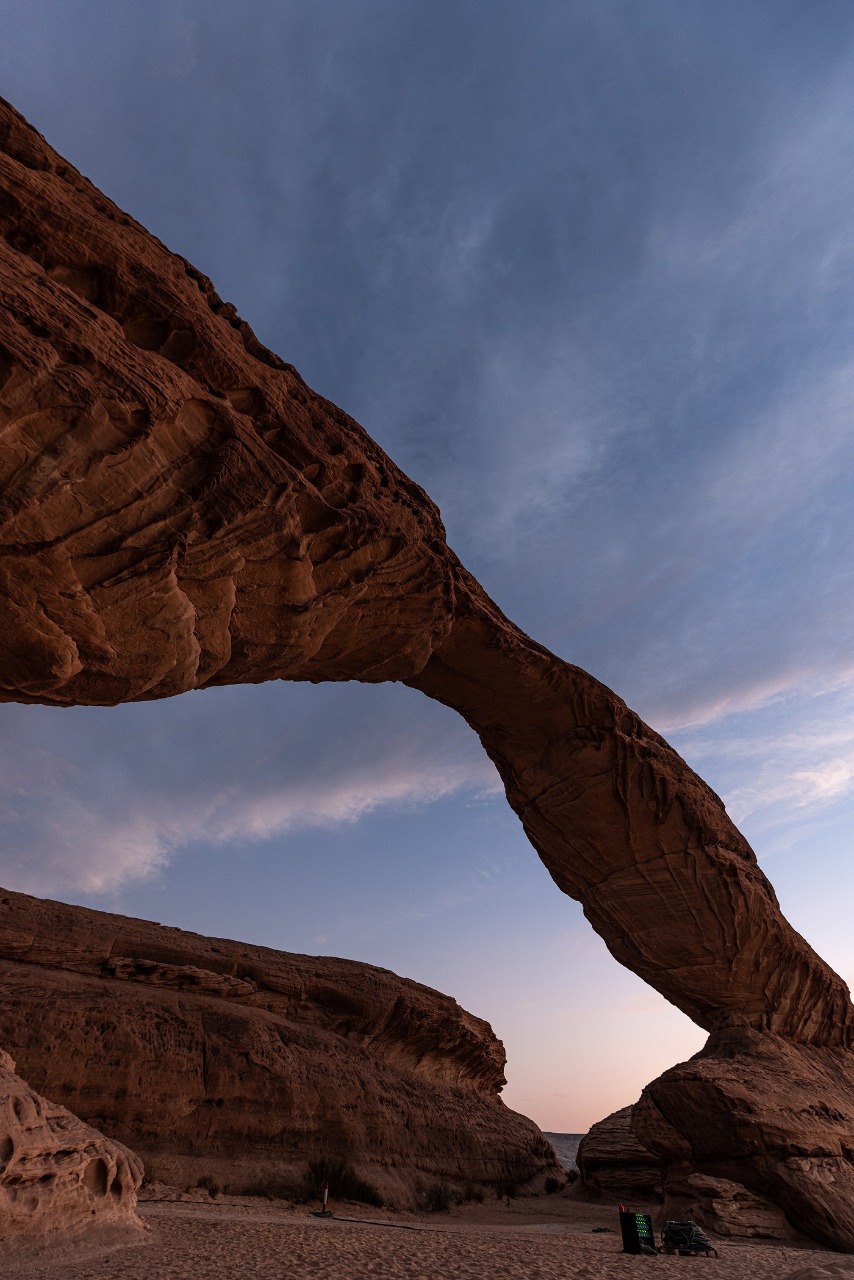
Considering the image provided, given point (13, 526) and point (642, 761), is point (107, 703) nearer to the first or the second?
point (13, 526)

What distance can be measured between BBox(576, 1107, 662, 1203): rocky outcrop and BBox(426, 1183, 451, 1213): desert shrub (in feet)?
17.9

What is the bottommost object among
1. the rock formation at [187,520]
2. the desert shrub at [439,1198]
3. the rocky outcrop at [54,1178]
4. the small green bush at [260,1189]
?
the desert shrub at [439,1198]

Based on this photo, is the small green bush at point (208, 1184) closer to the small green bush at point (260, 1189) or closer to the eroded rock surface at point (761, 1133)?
the small green bush at point (260, 1189)

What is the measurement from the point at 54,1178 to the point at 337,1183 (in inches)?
435

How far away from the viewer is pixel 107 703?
11.1 meters

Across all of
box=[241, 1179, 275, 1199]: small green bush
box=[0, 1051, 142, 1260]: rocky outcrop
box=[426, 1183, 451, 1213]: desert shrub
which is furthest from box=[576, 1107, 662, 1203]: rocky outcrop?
box=[0, 1051, 142, 1260]: rocky outcrop

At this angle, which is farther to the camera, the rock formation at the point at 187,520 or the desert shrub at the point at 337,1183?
the desert shrub at the point at 337,1183

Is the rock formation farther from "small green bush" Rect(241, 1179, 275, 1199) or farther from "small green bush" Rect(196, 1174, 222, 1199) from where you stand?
"small green bush" Rect(196, 1174, 222, 1199)

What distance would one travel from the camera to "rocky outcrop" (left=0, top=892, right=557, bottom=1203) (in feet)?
51.2

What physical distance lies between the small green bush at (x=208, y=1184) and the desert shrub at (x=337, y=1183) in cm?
203

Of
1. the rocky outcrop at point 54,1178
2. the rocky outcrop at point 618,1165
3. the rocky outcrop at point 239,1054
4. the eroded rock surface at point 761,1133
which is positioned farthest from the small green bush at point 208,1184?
the rocky outcrop at point 618,1165

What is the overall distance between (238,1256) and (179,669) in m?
7.23

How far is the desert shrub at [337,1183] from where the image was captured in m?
16.0

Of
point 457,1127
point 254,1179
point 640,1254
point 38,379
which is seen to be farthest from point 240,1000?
point 38,379
